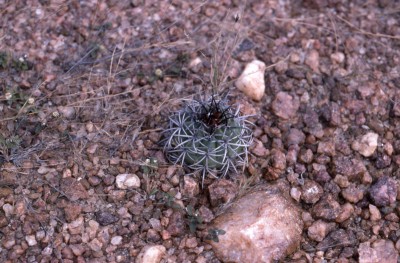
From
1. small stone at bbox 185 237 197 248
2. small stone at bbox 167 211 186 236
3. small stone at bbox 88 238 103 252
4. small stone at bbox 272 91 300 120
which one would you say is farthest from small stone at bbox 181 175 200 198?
small stone at bbox 272 91 300 120

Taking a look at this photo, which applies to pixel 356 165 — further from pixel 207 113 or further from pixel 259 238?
pixel 207 113

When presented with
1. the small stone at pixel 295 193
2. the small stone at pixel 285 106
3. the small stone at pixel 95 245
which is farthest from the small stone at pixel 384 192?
the small stone at pixel 95 245

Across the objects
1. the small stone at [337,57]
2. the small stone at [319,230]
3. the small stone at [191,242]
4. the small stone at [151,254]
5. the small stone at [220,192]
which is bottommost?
the small stone at [319,230]

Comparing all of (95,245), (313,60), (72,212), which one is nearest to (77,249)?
(95,245)

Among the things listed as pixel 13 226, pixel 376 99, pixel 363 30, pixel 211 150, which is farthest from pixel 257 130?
pixel 13 226

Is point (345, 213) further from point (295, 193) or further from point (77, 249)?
point (77, 249)

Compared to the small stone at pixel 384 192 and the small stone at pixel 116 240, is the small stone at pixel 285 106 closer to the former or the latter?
the small stone at pixel 384 192
